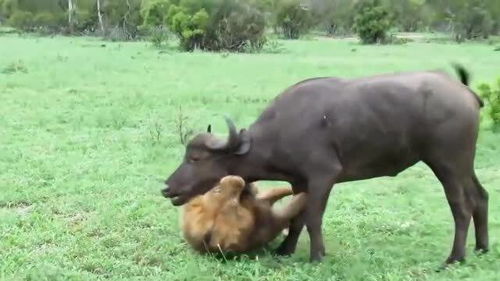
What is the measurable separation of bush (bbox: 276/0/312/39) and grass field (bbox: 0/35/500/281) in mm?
26448

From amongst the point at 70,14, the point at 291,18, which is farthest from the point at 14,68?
the point at 70,14

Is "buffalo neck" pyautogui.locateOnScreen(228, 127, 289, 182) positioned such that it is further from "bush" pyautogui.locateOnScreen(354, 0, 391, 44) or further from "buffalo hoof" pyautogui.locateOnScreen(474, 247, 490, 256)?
"bush" pyautogui.locateOnScreen(354, 0, 391, 44)

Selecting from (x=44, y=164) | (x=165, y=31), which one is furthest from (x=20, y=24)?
(x=44, y=164)

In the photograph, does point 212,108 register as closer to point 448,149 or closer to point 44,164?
point 44,164

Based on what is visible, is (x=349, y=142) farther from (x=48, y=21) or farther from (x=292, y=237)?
(x=48, y=21)

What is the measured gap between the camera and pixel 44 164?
8344 mm

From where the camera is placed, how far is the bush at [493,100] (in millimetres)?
10852

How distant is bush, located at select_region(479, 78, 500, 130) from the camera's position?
10.9 meters

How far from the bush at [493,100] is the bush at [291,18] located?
3068 centimetres

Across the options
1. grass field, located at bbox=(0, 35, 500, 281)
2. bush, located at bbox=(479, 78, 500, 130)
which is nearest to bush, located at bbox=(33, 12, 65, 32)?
grass field, located at bbox=(0, 35, 500, 281)

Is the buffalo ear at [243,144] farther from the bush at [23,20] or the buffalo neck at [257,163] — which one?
the bush at [23,20]

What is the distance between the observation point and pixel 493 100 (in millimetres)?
10906

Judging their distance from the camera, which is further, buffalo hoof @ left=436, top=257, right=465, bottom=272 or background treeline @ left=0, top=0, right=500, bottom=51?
background treeline @ left=0, top=0, right=500, bottom=51

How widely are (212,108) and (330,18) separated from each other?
35.6 meters
